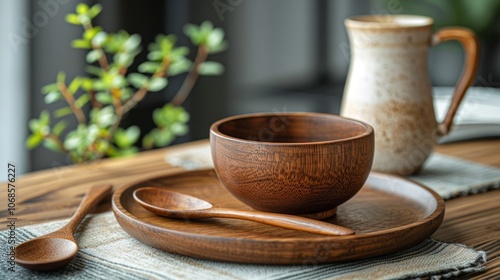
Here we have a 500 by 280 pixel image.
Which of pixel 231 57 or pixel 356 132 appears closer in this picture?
pixel 356 132

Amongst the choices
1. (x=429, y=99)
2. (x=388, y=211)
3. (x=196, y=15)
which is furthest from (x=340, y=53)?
(x=388, y=211)

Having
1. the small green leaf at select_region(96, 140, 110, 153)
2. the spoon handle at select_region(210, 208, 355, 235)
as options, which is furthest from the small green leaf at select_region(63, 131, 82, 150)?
the spoon handle at select_region(210, 208, 355, 235)

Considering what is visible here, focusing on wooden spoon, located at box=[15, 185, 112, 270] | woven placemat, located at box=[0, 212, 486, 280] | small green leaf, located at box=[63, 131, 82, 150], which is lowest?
small green leaf, located at box=[63, 131, 82, 150]

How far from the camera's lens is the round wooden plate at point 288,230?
1.93 ft

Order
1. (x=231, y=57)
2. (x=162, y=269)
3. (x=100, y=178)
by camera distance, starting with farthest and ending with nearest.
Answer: (x=231, y=57), (x=100, y=178), (x=162, y=269)

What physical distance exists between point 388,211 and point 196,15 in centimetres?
162

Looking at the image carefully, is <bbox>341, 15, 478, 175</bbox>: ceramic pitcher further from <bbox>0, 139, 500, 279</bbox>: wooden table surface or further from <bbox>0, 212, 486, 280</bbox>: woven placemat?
<bbox>0, 212, 486, 280</bbox>: woven placemat

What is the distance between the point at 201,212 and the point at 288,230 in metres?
0.08

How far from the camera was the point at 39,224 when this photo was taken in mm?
728

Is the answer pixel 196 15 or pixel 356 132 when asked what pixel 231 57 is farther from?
pixel 356 132

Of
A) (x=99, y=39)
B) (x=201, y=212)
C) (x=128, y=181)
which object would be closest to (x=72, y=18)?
(x=99, y=39)

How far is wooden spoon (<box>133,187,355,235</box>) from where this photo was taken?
2.04 feet

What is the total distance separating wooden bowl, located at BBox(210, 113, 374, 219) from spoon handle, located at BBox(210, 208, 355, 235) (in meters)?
0.02

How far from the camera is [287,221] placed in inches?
25.0
